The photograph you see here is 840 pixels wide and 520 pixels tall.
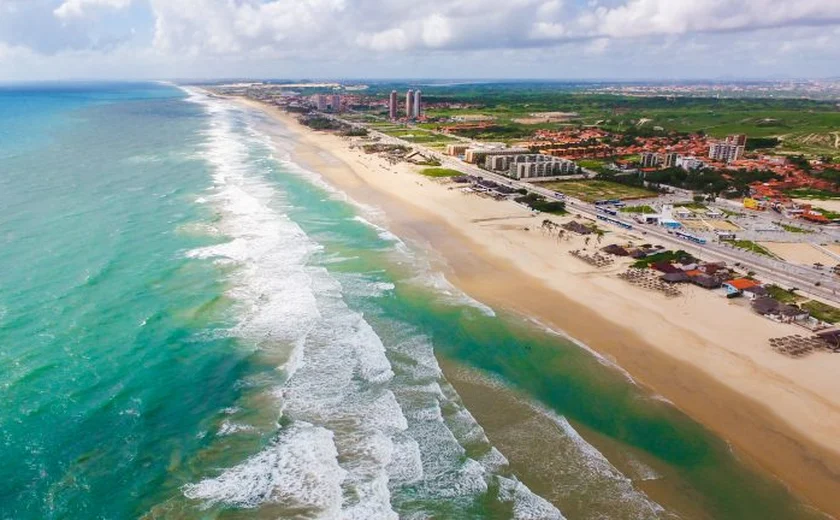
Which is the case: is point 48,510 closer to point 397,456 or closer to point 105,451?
point 105,451

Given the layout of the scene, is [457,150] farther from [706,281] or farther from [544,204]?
[706,281]

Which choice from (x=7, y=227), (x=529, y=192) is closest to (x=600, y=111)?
(x=529, y=192)

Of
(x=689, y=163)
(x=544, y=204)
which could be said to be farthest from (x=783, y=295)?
(x=689, y=163)

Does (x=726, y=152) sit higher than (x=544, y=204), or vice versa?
(x=726, y=152)

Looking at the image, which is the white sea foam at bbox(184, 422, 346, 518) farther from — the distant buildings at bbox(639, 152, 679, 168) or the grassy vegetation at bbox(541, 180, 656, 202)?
the distant buildings at bbox(639, 152, 679, 168)

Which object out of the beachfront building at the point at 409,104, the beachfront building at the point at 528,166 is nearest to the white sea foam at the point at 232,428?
the beachfront building at the point at 528,166

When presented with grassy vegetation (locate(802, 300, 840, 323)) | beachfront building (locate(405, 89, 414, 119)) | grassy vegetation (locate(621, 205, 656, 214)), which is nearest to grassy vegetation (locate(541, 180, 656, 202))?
grassy vegetation (locate(621, 205, 656, 214))

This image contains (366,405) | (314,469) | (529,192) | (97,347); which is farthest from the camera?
(529,192)
